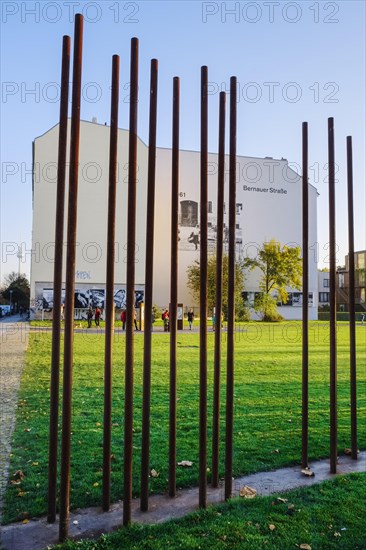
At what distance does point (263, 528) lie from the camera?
3.79 meters

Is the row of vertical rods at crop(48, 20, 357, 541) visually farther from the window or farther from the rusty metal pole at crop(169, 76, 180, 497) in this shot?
the window

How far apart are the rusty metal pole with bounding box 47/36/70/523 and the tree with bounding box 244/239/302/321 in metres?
50.7

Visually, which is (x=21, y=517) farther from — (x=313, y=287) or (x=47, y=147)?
(x=313, y=287)

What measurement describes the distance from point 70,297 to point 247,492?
2410 mm

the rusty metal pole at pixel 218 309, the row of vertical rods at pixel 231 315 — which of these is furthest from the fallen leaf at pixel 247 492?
the rusty metal pole at pixel 218 309

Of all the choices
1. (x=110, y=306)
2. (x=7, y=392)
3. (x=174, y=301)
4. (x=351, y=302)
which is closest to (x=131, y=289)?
(x=110, y=306)

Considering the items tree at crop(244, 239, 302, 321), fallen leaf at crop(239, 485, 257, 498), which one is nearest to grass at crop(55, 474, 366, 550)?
fallen leaf at crop(239, 485, 257, 498)

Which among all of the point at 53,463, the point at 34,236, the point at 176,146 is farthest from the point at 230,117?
the point at 34,236

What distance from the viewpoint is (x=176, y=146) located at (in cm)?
457

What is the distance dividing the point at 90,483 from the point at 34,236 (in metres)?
42.2

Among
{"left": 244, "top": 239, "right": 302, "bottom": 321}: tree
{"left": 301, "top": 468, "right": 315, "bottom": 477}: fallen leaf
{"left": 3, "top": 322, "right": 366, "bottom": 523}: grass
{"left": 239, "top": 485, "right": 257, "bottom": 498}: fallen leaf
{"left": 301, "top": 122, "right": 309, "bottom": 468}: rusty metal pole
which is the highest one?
{"left": 244, "top": 239, "right": 302, "bottom": 321}: tree

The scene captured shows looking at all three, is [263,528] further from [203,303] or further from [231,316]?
[203,303]

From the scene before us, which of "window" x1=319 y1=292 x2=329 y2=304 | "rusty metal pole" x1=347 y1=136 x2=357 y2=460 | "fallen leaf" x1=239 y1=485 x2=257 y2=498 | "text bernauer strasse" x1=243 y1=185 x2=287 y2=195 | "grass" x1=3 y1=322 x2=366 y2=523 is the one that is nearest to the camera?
"fallen leaf" x1=239 y1=485 x2=257 y2=498

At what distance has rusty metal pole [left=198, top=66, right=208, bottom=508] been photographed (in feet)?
13.9
